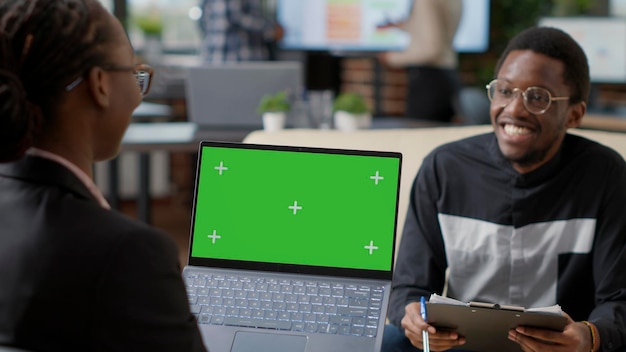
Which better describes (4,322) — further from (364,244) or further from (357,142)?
(357,142)

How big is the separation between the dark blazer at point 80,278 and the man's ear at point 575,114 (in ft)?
3.81

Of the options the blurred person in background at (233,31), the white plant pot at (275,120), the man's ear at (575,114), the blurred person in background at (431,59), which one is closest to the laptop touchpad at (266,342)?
the man's ear at (575,114)

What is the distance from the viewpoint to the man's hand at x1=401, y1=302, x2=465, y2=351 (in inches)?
62.3

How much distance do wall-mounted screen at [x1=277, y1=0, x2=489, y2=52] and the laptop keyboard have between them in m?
4.30

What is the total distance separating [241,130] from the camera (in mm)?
3709

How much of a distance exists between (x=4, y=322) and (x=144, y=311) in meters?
0.14

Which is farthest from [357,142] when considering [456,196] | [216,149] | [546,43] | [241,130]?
[241,130]

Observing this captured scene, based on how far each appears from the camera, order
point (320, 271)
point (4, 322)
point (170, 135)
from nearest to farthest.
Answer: point (4, 322) → point (320, 271) → point (170, 135)

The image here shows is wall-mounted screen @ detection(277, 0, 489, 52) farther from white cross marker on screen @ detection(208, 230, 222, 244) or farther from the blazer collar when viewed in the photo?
the blazer collar

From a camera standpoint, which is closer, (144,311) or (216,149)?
(144,311)

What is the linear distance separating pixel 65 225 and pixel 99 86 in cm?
16

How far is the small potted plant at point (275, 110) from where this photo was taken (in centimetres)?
344

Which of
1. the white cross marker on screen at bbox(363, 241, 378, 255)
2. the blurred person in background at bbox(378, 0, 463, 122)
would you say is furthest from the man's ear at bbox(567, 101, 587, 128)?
the blurred person in background at bbox(378, 0, 463, 122)

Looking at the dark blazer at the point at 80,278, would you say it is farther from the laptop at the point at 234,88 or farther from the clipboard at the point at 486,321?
the laptop at the point at 234,88
